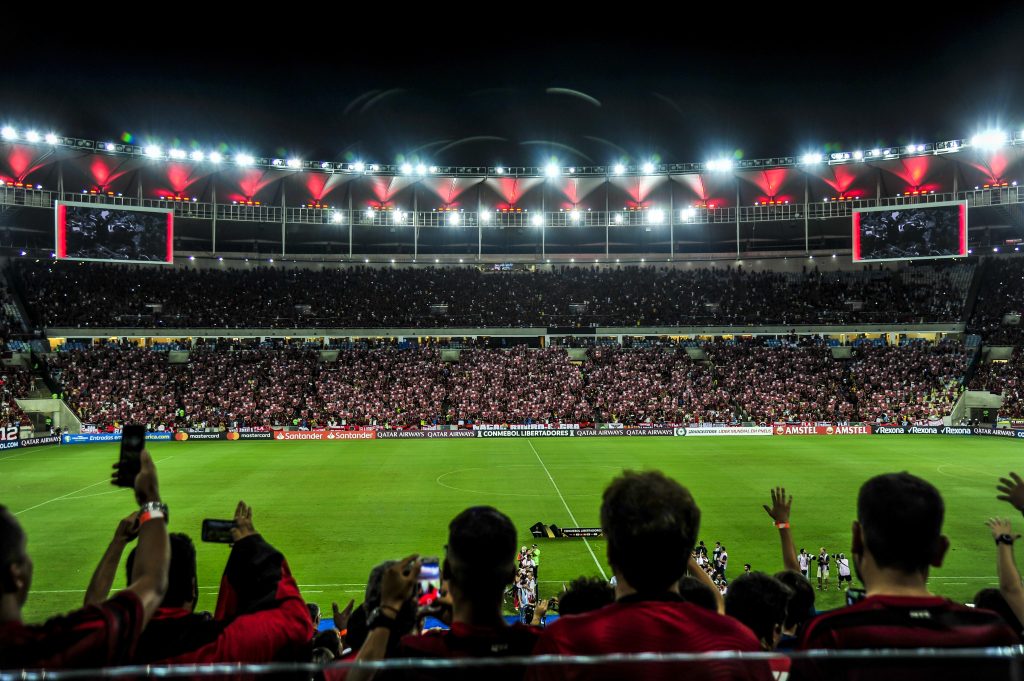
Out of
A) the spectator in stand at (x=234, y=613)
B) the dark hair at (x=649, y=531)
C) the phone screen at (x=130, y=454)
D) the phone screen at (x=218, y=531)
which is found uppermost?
the phone screen at (x=130, y=454)

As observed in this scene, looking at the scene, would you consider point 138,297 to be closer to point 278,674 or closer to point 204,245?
point 204,245

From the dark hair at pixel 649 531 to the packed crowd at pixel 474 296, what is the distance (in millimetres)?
64189

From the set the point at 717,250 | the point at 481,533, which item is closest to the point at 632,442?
the point at 717,250

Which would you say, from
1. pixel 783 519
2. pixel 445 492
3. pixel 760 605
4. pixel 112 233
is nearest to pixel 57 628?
pixel 760 605

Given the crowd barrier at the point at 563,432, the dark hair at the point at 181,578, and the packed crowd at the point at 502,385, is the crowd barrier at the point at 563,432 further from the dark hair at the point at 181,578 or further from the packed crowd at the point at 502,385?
the dark hair at the point at 181,578

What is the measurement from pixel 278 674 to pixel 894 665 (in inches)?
97.6

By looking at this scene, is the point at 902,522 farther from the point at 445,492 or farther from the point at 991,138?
the point at 991,138

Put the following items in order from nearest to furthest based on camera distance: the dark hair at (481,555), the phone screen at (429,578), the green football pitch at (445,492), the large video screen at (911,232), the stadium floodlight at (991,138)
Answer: the dark hair at (481,555) → the phone screen at (429,578) → the green football pitch at (445,492) → the stadium floodlight at (991,138) → the large video screen at (911,232)

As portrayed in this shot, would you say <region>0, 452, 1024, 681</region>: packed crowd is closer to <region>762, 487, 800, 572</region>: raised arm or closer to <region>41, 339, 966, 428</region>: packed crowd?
<region>762, 487, 800, 572</region>: raised arm

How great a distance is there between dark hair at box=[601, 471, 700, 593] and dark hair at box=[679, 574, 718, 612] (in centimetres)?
139

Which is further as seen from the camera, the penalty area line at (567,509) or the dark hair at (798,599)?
the penalty area line at (567,509)

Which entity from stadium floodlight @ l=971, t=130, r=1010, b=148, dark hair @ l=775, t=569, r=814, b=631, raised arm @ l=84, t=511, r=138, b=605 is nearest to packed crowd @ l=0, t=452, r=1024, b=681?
raised arm @ l=84, t=511, r=138, b=605

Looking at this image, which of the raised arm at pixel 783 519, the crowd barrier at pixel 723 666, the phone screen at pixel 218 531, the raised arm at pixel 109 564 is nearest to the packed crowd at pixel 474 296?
the raised arm at pixel 783 519

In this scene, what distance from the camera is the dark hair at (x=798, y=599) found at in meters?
5.09
